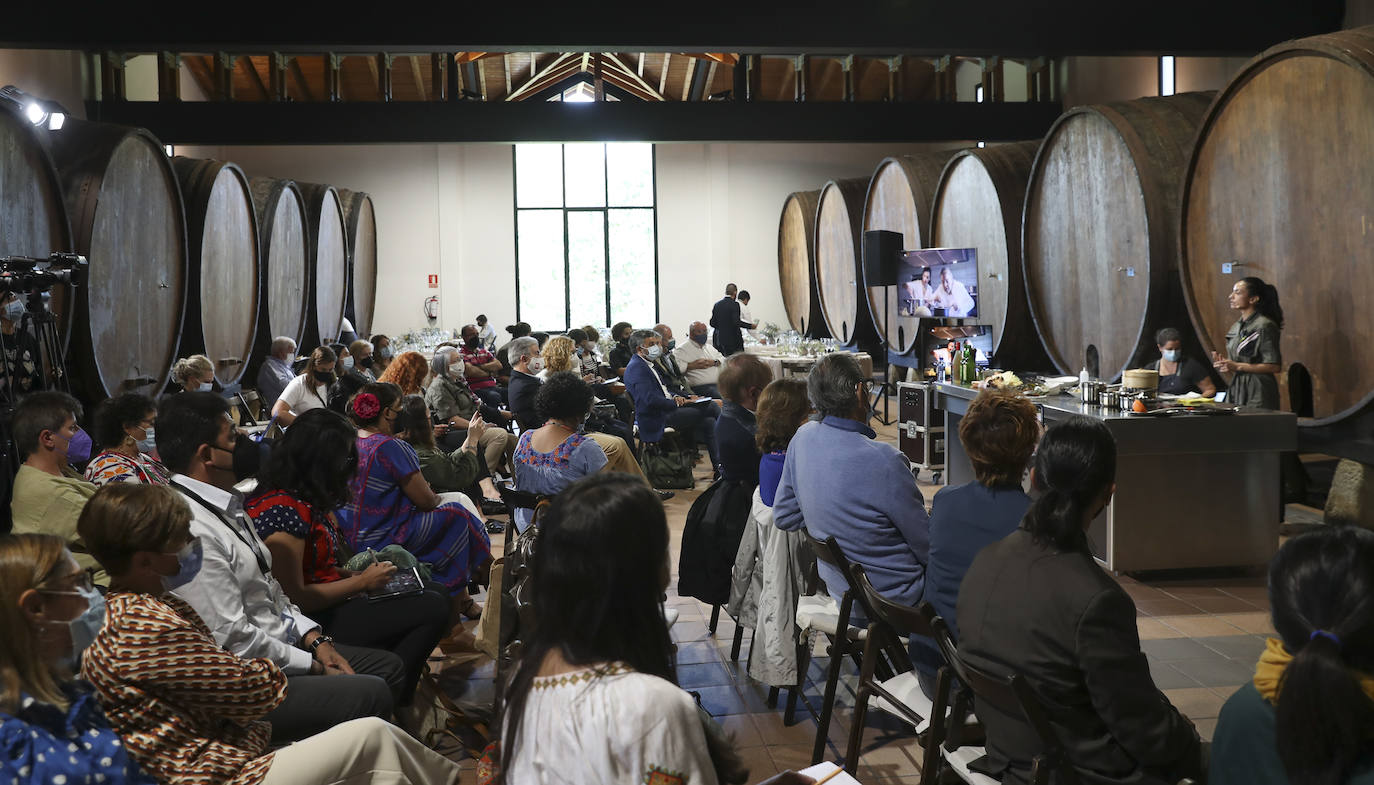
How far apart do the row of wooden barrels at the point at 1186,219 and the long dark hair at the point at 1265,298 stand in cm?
6

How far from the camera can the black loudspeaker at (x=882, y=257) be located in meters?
9.06

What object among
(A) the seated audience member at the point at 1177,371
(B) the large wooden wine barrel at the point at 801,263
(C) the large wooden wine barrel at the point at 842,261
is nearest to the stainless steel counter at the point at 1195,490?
(A) the seated audience member at the point at 1177,371

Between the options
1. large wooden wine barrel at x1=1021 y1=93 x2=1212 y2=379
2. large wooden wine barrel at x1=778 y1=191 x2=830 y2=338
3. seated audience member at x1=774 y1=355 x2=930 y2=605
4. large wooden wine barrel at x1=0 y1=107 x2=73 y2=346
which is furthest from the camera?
large wooden wine barrel at x1=778 y1=191 x2=830 y2=338

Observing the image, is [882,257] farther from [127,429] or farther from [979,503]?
[979,503]

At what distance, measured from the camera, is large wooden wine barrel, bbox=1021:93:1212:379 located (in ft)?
19.0

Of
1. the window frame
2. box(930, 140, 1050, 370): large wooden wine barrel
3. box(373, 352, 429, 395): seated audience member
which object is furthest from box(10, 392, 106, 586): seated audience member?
the window frame

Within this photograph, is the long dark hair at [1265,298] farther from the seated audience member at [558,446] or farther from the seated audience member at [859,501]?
the seated audience member at [558,446]

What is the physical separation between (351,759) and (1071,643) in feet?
4.40

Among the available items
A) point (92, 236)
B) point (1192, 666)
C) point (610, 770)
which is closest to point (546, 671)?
point (610, 770)

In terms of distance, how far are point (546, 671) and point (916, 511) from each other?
1.70 meters

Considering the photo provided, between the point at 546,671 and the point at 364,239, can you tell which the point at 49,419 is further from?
the point at 364,239

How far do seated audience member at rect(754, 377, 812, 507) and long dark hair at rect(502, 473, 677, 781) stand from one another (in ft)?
7.24

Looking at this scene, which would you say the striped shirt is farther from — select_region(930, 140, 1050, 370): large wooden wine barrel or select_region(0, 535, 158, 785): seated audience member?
select_region(930, 140, 1050, 370): large wooden wine barrel

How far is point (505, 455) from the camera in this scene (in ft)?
20.6
